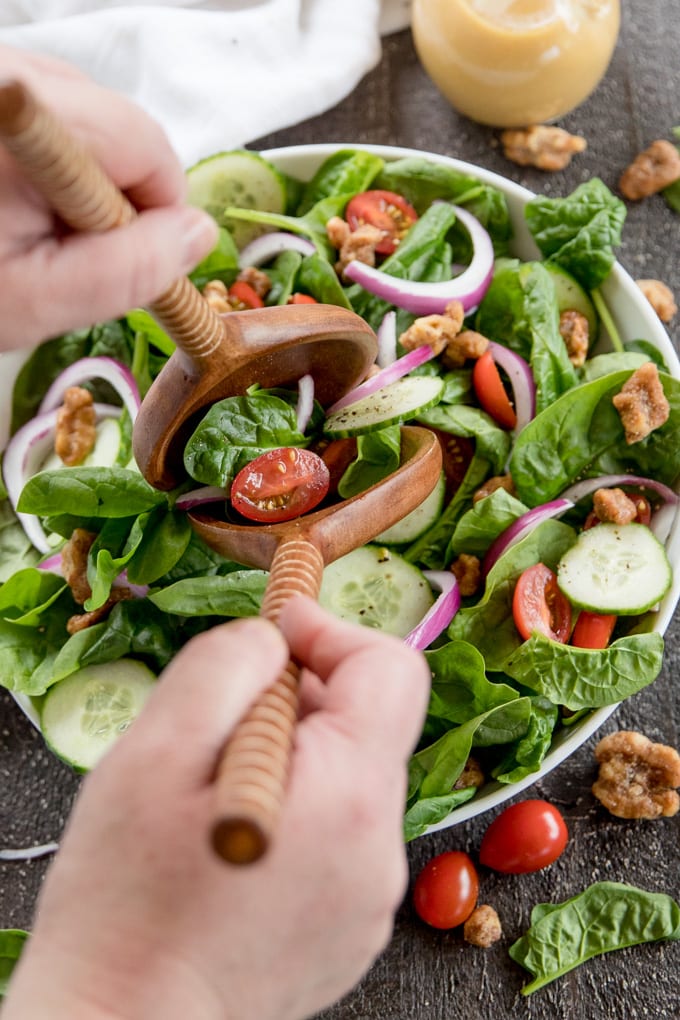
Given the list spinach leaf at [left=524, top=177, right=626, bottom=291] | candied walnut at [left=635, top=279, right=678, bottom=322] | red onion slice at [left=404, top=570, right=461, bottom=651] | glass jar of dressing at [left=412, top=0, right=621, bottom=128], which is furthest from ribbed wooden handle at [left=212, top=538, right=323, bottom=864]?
glass jar of dressing at [left=412, top=0, right=621, bottom=128]

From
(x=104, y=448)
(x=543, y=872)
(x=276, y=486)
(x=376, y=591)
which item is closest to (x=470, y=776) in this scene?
(x=543, y=872)

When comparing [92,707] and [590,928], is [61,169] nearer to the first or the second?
[92,707]

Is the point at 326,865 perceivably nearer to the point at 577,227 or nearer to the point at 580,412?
the point at 580,412

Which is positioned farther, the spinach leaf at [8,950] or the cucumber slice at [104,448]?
the cucumber slice at [104,448]

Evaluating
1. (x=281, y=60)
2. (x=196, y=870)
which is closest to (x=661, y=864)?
(x=196, y=870)

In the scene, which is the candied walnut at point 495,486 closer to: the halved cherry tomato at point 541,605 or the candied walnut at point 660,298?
the halved cherry tomato at point 541,605

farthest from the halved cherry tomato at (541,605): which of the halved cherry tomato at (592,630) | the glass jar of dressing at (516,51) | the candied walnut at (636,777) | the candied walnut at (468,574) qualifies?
the glass jar of dressing at (516,51)

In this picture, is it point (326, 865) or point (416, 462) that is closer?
point (326, 865)
